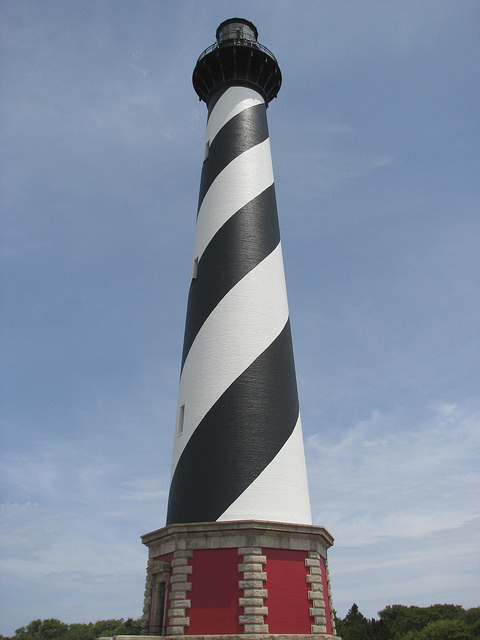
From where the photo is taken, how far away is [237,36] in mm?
18859

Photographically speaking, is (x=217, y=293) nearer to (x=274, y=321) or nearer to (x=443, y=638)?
(x=274, y=321)

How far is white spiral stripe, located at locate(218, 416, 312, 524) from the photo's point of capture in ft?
35.6

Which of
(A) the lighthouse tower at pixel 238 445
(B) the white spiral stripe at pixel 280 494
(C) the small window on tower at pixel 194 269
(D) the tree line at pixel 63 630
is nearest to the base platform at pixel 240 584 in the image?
(A) the lighthouse tower at pixel 238 445

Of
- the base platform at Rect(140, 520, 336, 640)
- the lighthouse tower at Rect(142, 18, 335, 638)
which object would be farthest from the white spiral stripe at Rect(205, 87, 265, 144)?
the base platform at Rect(140, 520, 336, 640)

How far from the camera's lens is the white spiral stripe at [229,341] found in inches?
487

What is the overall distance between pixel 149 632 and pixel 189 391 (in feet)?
17.4

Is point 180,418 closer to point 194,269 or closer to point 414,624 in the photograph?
point 194,269

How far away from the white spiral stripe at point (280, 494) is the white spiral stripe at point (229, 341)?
2.06 metres

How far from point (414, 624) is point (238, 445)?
5120cm

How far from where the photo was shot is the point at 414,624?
50938 millimetres

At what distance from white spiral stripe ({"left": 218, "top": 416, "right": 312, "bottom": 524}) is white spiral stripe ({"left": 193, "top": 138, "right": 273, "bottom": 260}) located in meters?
6.29

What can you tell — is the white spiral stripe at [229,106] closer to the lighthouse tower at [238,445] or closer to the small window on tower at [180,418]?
the lighthouse tower at [238,445]

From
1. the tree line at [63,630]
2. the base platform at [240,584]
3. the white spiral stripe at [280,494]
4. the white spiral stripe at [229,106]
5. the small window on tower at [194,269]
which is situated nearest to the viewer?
the base platform at [240,584]

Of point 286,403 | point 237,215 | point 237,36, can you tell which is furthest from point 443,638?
point 237,36
